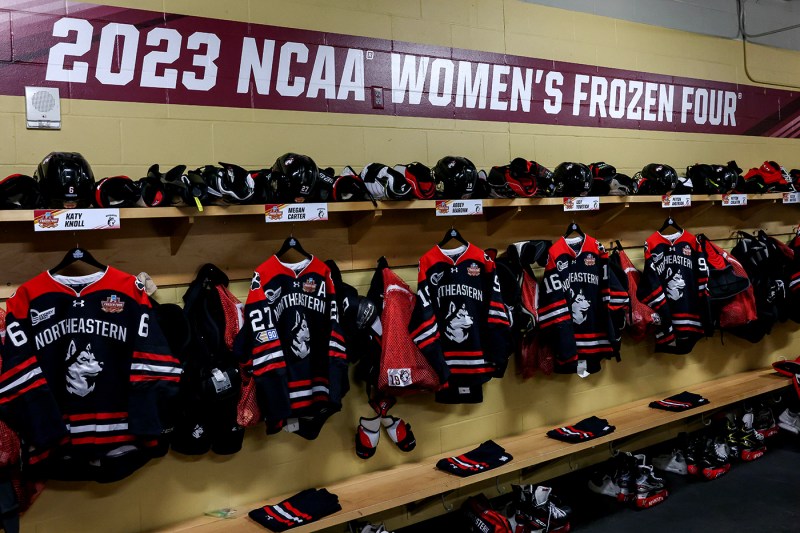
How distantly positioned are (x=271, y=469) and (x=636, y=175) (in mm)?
2514

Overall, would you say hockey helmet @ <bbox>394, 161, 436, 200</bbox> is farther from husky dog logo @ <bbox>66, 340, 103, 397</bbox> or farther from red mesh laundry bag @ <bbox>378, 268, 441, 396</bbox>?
husky dog logo @ <bbox>66, 340, 103, 397</bbox>

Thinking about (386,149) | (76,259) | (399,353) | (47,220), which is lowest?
(399,353)

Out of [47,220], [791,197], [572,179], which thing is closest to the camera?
[47,220]

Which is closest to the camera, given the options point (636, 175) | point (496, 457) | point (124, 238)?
point (124, 238)

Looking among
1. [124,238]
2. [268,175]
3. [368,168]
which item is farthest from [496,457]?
[124,238]

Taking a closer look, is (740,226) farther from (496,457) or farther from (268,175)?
(268,175)

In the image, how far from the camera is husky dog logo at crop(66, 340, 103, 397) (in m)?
2.22

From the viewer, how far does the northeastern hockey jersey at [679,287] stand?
3773 mm

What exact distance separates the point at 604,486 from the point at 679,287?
3.79 feet

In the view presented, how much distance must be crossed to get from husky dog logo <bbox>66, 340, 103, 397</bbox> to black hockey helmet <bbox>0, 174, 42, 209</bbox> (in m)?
0.47

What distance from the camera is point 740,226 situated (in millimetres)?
4508

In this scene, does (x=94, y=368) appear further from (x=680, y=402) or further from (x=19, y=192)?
A: (x=680, y=402)

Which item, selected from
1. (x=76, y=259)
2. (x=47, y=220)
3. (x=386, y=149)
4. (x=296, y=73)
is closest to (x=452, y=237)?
(x=386, y=149)

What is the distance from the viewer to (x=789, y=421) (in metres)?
4.43
